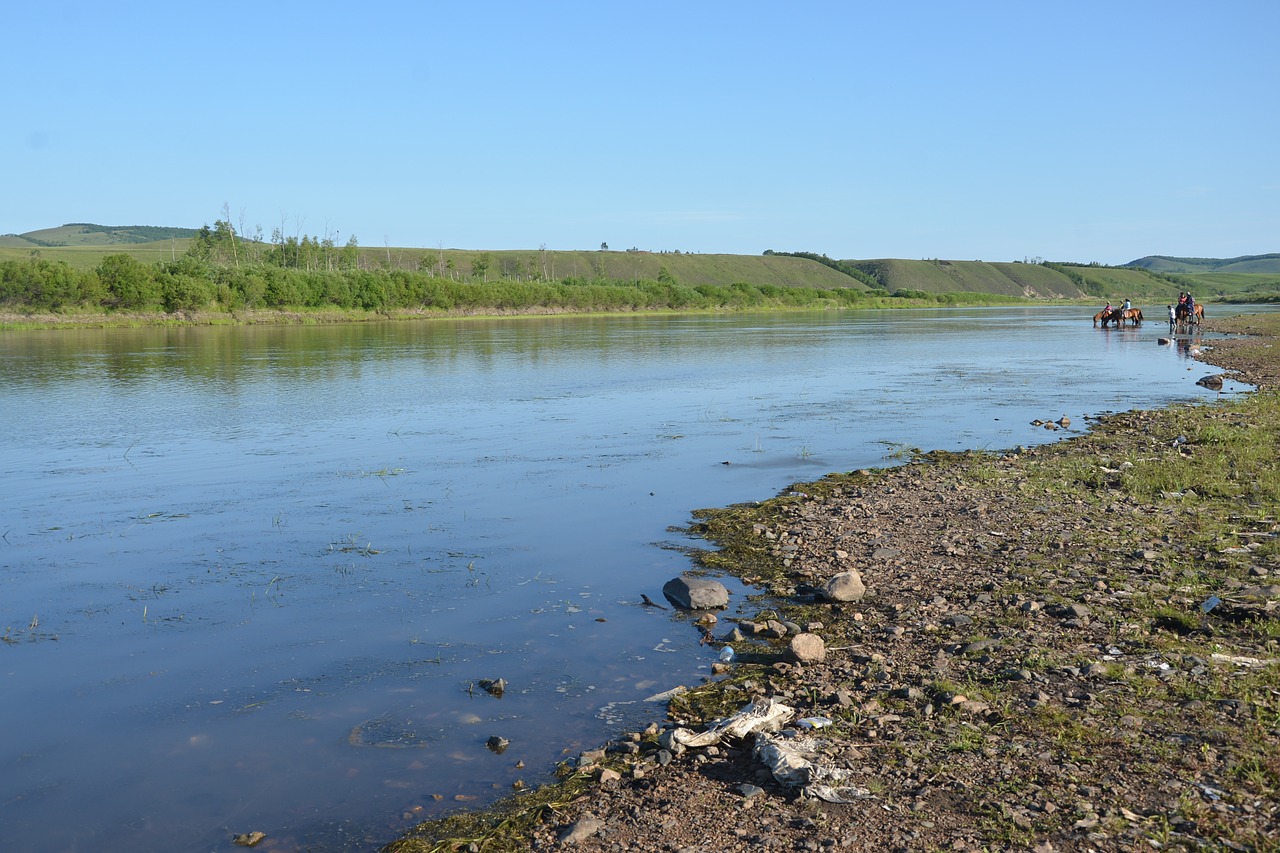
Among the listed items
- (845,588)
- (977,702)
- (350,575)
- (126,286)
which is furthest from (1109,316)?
(126,286)

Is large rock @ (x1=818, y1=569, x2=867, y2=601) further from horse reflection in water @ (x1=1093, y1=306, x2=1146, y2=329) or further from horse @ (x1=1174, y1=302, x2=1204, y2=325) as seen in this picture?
horse reflection in water @ (x1=1093, y1=306, x2=1146, y2=329)

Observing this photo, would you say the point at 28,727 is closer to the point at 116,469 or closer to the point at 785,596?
the point at 785,596

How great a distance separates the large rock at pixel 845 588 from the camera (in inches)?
423

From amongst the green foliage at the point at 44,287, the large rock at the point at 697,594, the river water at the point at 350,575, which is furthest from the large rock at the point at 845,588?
the green foliage at the point at 44,287

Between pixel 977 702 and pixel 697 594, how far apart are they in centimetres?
397

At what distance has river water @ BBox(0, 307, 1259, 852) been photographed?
7.34 metres

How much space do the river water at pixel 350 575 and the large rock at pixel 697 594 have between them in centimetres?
26

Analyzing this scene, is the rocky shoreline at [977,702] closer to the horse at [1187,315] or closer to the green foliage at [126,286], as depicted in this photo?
the horse at [1187,315]

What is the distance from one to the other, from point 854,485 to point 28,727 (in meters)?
12.9

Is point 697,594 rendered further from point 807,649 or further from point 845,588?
point 807,649

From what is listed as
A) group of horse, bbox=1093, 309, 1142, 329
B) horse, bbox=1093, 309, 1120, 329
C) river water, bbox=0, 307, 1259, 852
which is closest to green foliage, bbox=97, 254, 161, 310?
river water, bbox=0, 307, 1259, 852

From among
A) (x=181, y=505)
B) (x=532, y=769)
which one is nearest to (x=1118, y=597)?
(x=532, y=769)

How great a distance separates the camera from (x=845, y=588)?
1079 centimetres

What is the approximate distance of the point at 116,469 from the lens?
20141 mm
